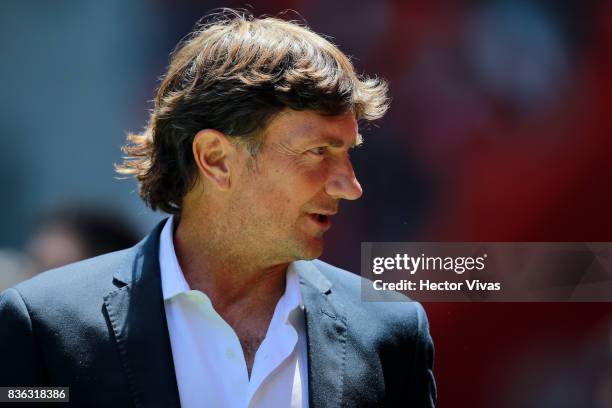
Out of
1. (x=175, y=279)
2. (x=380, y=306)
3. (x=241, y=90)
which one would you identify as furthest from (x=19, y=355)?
(x=380, y=306)

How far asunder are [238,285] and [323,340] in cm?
24

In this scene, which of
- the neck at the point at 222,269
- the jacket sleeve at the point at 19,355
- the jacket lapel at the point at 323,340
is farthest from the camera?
the neck at the point at 222,269

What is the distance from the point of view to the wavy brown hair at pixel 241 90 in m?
1.95

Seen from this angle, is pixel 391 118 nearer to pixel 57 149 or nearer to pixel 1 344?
pixel 57 149

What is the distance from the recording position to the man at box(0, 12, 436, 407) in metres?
1.81

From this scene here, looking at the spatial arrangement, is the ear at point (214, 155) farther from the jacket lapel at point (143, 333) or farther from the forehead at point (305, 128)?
the jacket lapel at point (143, 333)

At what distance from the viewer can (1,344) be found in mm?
1771

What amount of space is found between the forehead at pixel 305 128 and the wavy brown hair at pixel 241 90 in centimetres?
2

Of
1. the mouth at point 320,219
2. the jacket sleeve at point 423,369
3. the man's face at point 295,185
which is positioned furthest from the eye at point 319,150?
the jacket sleeve at point 423,369

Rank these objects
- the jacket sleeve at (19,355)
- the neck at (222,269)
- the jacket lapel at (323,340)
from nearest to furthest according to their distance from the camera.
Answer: the jacket sleeve at (19,355), the jacket lapel at (323,340), the neck at (222,269)

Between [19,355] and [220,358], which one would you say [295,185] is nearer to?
[220,358]

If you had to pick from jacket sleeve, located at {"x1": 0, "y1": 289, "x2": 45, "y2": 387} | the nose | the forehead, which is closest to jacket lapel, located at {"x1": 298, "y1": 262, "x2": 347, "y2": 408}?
the nose

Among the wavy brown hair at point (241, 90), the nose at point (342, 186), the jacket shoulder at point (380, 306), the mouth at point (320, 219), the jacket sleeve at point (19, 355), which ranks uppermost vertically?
the wavy brown hair at point (241, 90)

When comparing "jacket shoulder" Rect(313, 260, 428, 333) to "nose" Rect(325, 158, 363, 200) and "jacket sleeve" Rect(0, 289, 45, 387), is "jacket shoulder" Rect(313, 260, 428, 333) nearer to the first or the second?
"nose" Rect(325, 158, 363, 200)
